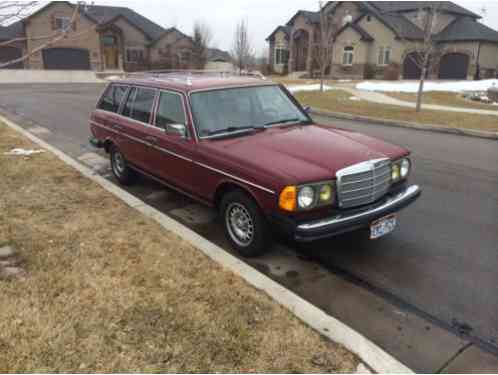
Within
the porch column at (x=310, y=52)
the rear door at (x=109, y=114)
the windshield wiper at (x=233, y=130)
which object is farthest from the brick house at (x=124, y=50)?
the windshield wiper at (x=233, y=130)

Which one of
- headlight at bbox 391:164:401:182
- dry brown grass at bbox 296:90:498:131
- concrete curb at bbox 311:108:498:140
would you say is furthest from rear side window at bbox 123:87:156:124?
dry brown grass at bbox 296:90:498:131

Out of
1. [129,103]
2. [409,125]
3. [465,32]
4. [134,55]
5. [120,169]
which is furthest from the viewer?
[134,55]

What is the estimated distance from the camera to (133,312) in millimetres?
3242

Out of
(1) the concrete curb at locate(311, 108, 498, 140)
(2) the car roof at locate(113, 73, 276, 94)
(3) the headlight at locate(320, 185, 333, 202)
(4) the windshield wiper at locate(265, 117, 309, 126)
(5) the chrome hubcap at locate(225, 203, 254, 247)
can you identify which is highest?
(2) the car roof at locate(113, 73, 276, 94)

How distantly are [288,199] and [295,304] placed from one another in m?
0.90

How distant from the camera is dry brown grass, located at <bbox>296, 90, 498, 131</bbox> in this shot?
1320 cm

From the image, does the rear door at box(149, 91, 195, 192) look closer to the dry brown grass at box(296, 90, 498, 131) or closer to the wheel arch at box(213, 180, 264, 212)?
the wheel arch at box(213, 180, 264, 212)

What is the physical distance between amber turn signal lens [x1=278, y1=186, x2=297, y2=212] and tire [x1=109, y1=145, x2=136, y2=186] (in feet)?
11.6

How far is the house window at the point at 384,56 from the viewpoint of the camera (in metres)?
37.2

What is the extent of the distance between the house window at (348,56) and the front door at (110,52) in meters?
25.8

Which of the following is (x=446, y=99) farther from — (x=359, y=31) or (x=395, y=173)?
(x=359, y=31)

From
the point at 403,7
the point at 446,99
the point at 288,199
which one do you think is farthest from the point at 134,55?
the point at 288,199

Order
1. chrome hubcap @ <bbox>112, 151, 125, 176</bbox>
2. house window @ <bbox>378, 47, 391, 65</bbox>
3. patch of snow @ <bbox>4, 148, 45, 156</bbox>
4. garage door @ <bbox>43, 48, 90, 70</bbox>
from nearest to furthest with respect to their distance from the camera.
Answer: chrome hubcap @ <bbox>112, 151, 125, 176</bbox>
patch of snow @ <bbox>4, 148, 45, 156</bbox>
house window @ <bbox>378, 47, 391, 65</bbox>
garage door @ <bbox>43, 48, 90, 70</bbox>

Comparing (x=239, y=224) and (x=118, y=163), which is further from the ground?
(x=118, y=163)
